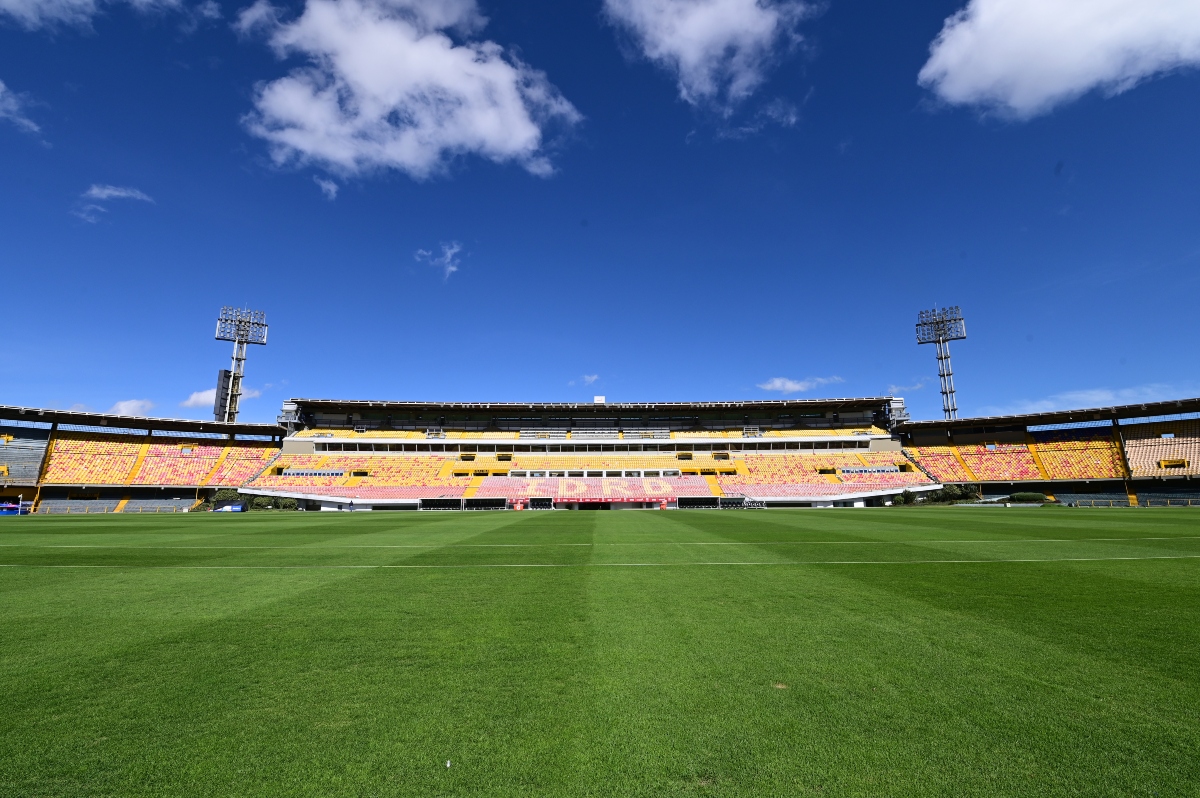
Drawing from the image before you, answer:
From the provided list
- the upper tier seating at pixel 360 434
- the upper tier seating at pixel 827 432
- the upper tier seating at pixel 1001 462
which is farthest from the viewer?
the upper tier seating at pixel 827 432

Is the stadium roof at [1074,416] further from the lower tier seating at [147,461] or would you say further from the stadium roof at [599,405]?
the lower tier seating at [147,461]

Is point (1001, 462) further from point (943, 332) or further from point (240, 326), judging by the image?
point (240, 326)

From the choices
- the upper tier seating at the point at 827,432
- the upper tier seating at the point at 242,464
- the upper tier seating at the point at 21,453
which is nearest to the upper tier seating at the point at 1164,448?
the upper tier seating at the point at 827,432

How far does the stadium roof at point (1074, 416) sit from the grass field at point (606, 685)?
56067 millimetres

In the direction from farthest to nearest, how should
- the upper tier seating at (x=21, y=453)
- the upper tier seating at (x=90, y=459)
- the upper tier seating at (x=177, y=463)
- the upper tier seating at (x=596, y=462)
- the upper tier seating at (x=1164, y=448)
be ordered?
1. the upper tier seating at (x=596, y=462)
2. the upper tier seating at (x=177, y=463)
3. the upper tier seating at (x=90, y=459)
4. the upper tier seating at (x=1164, y=448)
5. the upper tier seating at (x=21, y=453)

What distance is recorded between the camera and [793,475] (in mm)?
53531

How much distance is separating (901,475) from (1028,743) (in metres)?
56.8

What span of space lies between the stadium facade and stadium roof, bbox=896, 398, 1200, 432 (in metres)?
0.19

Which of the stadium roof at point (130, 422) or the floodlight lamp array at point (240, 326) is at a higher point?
the floodlight lamp array at point (240, 326)

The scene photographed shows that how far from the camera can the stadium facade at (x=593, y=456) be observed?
153 ft

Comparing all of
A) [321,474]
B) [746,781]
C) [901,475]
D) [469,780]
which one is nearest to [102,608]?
[469,780]

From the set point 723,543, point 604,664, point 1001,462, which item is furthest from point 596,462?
point 604,664

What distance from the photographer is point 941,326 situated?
2672 inches

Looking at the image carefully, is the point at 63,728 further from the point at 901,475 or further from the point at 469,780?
the point at 901,475
